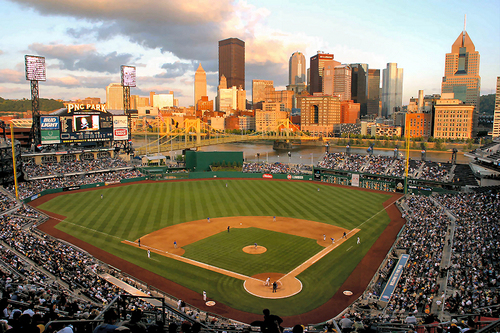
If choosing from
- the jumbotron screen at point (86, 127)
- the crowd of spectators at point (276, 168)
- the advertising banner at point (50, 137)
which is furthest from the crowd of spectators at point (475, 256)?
the advertising banner at point (50, 137)

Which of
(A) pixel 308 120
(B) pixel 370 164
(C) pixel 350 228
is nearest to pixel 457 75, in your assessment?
(A) pixel 308 120

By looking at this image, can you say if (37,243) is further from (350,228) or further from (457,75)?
(457,75)

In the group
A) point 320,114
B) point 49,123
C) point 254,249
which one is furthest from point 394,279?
point 320,114

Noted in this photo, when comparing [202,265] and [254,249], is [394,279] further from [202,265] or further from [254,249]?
[202,265]

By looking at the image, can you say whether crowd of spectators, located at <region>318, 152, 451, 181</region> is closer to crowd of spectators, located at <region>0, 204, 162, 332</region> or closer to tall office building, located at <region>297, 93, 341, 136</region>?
→ crowd of spectators, located at <region>0, 204, 162, 332</region>

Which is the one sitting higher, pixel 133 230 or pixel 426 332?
pixel 426 332

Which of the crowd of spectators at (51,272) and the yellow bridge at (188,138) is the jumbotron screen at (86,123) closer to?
the yellow bridge at (188,138)
